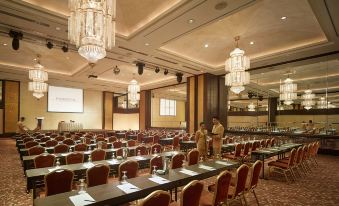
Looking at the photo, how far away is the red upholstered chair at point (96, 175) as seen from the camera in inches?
136

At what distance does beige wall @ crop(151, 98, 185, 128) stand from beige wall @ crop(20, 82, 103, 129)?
541 cm

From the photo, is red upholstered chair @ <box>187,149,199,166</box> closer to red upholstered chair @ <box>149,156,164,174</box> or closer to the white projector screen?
red upholstered chair @ <box>149,156,164,174</box>

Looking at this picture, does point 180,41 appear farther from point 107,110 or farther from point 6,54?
point 107,110

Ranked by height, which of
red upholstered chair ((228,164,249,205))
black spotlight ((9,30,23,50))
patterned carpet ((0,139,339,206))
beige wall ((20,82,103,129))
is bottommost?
patterned carpet ((0,139,339,206))

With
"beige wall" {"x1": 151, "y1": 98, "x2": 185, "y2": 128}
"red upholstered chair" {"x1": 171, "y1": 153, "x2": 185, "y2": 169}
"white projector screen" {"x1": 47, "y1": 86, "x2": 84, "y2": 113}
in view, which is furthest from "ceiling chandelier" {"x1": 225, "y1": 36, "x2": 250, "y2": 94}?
"white projector screen" {"x1": 47, "y1": 86, "x2": 84, "y2": 113}

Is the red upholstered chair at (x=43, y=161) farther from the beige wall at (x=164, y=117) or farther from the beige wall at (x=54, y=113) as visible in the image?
the beige wall at (x=164, y=117)

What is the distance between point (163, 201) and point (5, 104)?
18.0 metres

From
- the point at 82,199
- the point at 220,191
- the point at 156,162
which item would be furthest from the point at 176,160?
the point at 82,199

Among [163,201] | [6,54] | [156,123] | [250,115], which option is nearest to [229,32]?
[163,201]

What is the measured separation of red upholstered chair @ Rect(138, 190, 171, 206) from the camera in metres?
2.00

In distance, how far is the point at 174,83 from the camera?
53.9 feet

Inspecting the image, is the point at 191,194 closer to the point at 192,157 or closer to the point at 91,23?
the point at 192,157

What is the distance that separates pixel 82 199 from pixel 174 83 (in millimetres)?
Answer: 14319

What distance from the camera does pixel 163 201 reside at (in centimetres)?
217
